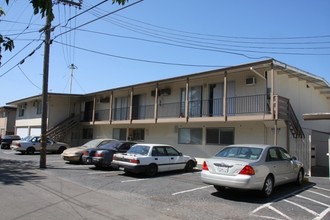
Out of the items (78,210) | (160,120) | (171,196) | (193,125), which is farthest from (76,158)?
(78,210)

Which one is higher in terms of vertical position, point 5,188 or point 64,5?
point 64,5

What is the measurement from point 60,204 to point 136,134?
58.2 feet

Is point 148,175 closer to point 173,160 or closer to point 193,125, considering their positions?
point 173,160

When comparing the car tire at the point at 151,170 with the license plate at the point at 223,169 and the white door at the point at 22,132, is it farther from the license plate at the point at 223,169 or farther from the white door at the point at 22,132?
the white door at the point at 22,132

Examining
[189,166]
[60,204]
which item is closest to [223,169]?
[60,204]

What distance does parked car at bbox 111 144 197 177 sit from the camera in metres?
13.9

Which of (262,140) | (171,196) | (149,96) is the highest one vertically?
(149,96)

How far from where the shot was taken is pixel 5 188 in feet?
33.7

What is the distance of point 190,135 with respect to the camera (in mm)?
21188

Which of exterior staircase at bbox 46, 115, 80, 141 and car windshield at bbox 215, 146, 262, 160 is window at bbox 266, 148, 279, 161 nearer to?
car windshield at bbox 215, 146, 262, 160

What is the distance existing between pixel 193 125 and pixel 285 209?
12329mm

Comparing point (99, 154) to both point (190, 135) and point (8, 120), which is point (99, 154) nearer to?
point (190, 135)

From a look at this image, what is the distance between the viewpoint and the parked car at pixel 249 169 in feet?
31.1

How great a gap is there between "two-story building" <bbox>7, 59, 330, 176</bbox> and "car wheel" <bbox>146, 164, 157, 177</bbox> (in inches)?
193
